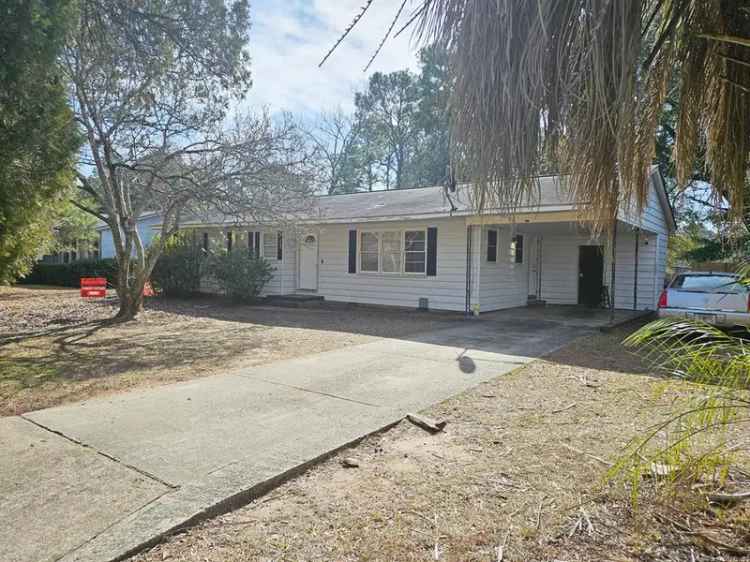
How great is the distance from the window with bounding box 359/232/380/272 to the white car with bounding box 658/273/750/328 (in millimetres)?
7397

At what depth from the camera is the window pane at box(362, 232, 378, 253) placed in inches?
553

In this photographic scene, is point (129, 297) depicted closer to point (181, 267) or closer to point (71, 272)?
point (181, 267)

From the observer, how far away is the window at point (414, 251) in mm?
13203

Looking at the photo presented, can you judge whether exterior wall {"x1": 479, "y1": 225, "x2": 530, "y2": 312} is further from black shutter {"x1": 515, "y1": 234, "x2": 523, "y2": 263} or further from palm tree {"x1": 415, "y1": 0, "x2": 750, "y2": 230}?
palm tree {"x1": 415, "y1": 0, "x2": 750, "y2": 230}

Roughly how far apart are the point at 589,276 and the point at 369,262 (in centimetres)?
702

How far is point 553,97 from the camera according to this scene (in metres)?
2.16

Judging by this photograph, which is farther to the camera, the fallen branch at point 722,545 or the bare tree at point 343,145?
the bare tree at point 343,145

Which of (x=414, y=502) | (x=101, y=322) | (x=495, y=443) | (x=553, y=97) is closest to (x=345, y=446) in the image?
(x=414, y=502)

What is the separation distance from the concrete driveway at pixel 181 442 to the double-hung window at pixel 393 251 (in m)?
6.80

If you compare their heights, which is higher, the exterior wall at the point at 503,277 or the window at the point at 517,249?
the window at the point at 517,249

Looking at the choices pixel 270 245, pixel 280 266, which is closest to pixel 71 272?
pixel 270 245

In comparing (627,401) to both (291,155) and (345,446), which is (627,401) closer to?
(345,446)

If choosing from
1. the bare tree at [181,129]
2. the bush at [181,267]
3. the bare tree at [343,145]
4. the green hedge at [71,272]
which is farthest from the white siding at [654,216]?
the green hedge at [71,272]

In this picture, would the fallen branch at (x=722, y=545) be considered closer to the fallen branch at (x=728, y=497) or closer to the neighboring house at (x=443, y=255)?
the fallen branch at (x=728, y=497)
